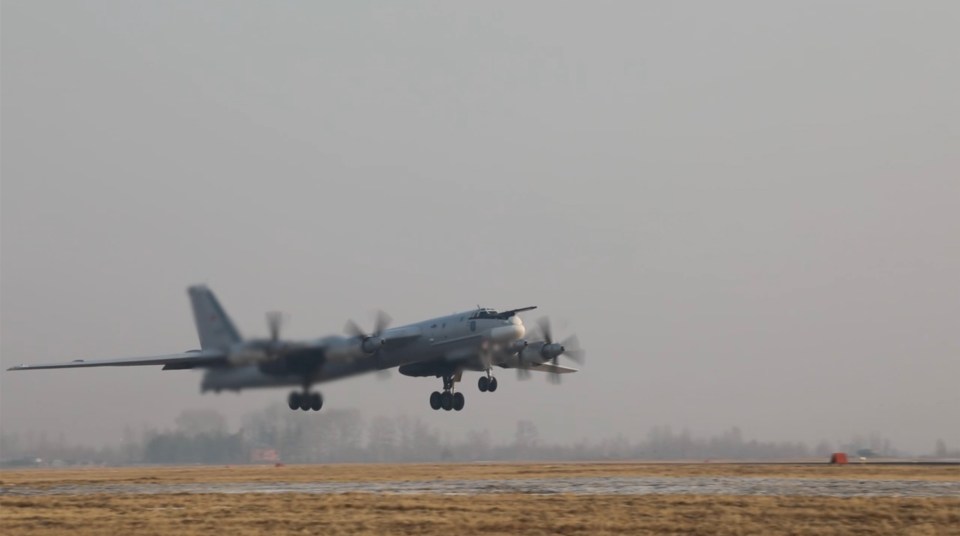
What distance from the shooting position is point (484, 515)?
35.4 metres

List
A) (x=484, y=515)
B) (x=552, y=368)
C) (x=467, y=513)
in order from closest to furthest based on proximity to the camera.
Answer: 1. (x=484, y=515)
2. (x=467, y=513)
3. (x=552, y=368)

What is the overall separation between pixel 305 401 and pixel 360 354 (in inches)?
174

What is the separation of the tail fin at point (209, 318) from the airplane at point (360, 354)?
0.07 m

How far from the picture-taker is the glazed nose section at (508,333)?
230 ft

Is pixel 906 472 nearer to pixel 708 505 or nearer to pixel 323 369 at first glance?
pixel 708 505

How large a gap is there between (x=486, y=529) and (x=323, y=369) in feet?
123

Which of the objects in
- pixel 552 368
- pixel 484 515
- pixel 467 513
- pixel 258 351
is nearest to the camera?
pixel 484 515

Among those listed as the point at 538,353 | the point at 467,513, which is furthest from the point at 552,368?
the point at 467,513

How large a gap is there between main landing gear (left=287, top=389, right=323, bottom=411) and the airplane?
0.06m

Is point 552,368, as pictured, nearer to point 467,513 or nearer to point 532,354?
point 532,354

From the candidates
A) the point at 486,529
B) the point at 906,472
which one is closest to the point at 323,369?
the point at 906,472

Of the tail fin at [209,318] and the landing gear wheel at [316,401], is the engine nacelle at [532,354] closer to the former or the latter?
the landing gear wheel at [316,401]

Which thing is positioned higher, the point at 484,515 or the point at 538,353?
the point at 538,353

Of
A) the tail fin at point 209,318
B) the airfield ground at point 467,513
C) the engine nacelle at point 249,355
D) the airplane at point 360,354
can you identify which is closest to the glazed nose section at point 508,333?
the airplane at point 360,354
